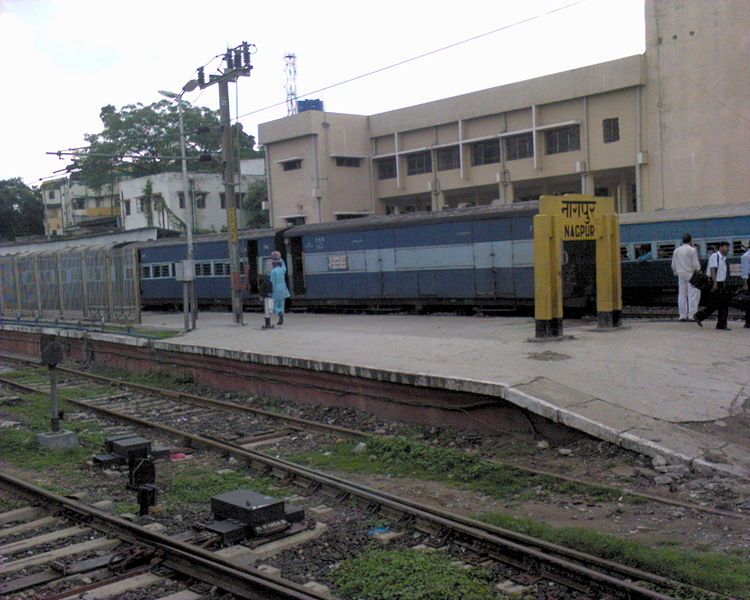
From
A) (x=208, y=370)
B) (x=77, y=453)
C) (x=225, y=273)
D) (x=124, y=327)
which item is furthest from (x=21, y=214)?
(x=77, y=453)

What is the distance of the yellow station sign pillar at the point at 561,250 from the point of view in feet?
43.4

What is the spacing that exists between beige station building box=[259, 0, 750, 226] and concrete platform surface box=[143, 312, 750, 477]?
1977cm

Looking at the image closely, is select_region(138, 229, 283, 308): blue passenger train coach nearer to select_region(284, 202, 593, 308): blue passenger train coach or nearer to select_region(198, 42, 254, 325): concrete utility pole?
select_region(284, 202, 593, 308): blue passenger train coach

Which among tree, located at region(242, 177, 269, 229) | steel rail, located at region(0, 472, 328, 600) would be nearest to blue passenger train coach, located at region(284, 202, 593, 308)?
steel rail, located at region(0, 472, 328, 600)

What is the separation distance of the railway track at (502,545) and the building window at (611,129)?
31.1 m

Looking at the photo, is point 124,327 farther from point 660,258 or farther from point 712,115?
point 712,115

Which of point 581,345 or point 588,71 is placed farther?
point 588,71

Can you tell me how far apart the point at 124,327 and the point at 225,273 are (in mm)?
6731

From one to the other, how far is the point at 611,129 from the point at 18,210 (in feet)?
200

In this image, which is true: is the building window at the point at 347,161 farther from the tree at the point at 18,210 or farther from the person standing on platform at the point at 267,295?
the tree at the point at 18,210

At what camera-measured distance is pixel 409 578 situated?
18.5 ft

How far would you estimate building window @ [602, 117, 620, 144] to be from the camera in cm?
3616

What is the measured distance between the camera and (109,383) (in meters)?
17.1

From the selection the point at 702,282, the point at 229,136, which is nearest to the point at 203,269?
the point at 229,136
